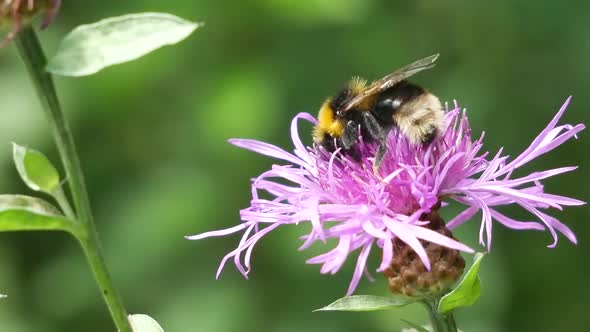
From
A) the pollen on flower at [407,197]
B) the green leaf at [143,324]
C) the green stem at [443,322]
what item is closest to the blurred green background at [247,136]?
the pollen on flower at [407,197]

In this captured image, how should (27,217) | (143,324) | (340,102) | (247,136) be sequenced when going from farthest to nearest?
(247,136), (340,102), (143,324), (27,217)

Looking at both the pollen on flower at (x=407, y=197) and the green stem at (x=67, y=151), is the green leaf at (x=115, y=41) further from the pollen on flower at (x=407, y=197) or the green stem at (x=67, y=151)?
the pollen on flower at (x=407, y=197)

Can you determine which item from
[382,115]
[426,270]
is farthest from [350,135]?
Answer: [426,270]

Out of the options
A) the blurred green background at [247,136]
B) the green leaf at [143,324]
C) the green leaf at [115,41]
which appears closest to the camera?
the green leaf at [115,41]

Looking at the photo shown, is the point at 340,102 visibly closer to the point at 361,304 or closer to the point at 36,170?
the point at 361,304

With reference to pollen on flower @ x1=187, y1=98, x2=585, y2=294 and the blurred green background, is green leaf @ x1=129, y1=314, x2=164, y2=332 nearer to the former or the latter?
pollen on flower @ x1=187, y1=98, x2=585, y2=294

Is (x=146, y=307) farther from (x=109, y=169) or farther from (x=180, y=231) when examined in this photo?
(x=109, y=169)

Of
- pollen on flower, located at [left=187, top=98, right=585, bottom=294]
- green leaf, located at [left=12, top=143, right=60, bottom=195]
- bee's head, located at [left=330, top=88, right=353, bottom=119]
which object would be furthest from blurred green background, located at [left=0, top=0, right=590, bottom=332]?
green leaf, located at [left=12, top=143, right=60, bottom=195]
